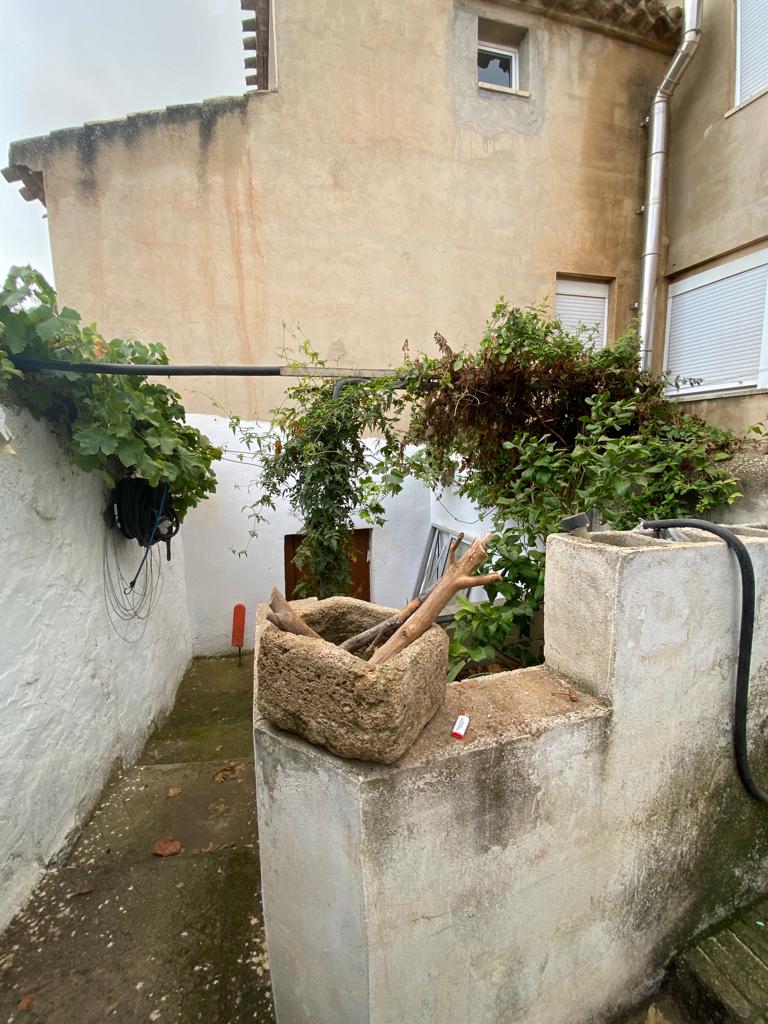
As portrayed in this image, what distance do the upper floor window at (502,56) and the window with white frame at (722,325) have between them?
3.69 m

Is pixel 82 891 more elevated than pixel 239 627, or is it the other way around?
pixel 82 891

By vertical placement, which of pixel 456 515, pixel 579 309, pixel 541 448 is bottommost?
pixel 456 515

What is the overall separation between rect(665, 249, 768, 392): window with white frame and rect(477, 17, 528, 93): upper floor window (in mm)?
3689

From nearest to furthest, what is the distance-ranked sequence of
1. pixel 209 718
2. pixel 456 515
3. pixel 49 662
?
pixel 49 662, pixel 209 718, pixel 456 515

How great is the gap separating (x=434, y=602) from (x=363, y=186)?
610 cm

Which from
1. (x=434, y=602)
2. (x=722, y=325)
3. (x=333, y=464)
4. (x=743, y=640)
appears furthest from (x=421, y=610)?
(x=722, y=325)

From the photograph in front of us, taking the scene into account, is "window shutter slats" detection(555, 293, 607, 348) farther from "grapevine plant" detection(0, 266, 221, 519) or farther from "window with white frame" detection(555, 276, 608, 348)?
"grapevine plant" detection(0, 266, 221, 519)

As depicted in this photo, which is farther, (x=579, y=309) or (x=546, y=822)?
(x=579, y=309)

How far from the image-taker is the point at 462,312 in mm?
5816

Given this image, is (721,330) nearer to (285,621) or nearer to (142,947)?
(285,621)

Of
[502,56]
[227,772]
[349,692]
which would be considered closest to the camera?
[349,692]

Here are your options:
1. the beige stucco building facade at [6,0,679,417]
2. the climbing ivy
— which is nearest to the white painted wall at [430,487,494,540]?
the climbing ivy

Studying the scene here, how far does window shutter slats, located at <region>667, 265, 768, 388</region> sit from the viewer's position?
4727mm

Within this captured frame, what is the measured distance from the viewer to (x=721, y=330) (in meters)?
5.13
